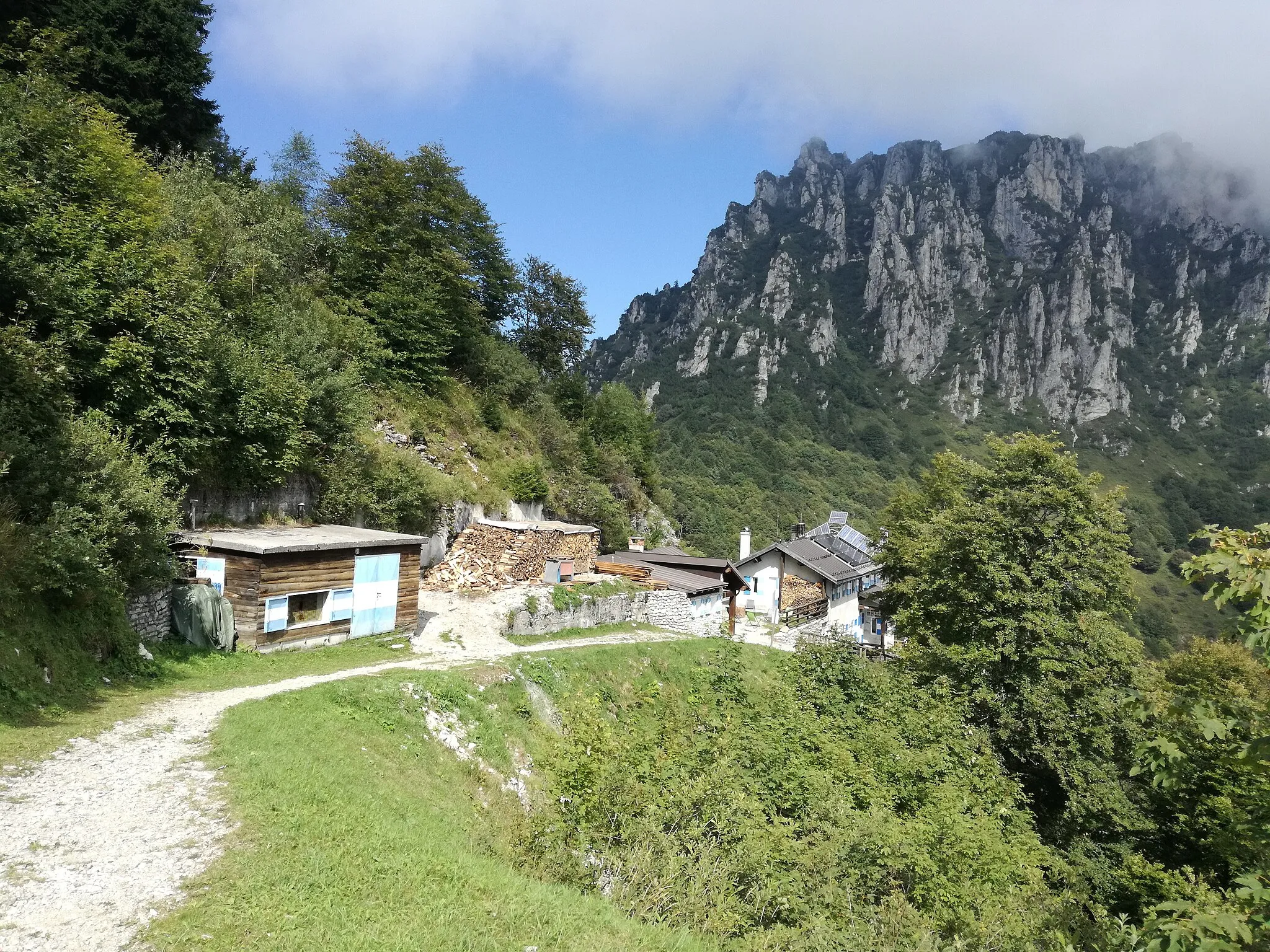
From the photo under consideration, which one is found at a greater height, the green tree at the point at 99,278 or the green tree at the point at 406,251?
the green tree at the point at 406,251

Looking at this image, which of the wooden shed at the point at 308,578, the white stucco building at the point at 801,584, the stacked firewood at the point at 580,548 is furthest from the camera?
the white stucco building at the point at 801,584

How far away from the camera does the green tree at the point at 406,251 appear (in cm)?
3097

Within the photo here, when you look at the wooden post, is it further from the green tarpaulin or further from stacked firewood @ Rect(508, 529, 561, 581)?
the green tarpaulin

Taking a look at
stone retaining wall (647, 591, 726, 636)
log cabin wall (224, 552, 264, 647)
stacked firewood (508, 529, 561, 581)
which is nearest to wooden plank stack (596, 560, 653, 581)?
stone retaining wall (647, 591, 726, 636)

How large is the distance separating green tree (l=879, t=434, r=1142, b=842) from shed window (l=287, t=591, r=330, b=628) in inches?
704

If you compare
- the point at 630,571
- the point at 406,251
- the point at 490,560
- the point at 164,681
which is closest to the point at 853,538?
the point at 630,571

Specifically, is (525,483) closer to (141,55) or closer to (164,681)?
(164,681)

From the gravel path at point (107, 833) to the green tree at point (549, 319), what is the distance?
38447 mm

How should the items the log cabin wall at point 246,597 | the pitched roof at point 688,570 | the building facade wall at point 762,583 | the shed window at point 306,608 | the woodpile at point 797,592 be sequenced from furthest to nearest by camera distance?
the building facade wall at point 762,583, the woodpile at point 797,592, the pitched roof at point 688,570, the shed window at point 306,608, the log cabin wall at point 246,597

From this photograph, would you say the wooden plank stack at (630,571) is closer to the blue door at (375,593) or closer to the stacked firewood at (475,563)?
the stacked firewood at (475,563)

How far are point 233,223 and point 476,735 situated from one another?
72.2 ft

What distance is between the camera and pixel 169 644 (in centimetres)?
Answer: 1522

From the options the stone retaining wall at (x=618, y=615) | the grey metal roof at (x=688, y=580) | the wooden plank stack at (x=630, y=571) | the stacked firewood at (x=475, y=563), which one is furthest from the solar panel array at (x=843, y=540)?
the stacked firewood at (x=475, y=563)

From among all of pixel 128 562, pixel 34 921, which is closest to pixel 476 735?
pixel 128 562
